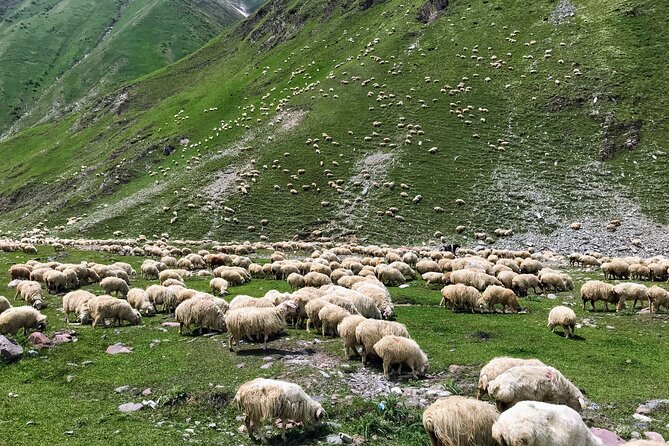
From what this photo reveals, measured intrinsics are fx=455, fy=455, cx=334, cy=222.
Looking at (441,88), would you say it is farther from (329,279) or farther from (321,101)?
(329,279)

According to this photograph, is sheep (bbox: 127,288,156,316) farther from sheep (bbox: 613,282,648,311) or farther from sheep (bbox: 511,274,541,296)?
sheep (bbox: 613,282,648,311)

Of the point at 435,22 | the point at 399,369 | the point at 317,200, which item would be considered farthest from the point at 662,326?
the point at 435,22

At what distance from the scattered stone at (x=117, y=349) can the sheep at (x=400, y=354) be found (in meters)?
9.20

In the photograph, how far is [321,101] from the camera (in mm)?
81500

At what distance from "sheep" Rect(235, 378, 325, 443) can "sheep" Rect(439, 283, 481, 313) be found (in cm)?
1414

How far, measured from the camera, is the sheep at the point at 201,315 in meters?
18.2

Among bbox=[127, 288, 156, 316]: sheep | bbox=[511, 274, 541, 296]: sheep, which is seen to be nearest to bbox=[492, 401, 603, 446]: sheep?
bbox=[127, 288, 156, 316]: sheep

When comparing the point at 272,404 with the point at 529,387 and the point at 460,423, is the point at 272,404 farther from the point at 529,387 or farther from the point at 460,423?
the point at 529,387

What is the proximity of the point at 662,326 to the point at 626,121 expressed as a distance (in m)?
52.3

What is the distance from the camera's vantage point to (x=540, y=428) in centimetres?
766

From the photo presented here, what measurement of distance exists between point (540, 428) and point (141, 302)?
19.4 meters

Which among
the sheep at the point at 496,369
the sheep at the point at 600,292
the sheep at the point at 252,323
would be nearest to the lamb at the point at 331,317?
the sheep at the point at 252,323

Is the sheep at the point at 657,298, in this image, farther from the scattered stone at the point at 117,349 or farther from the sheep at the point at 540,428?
the scattered stone at the point at 117,349

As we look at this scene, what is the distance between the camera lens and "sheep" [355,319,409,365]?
46.5 ft
